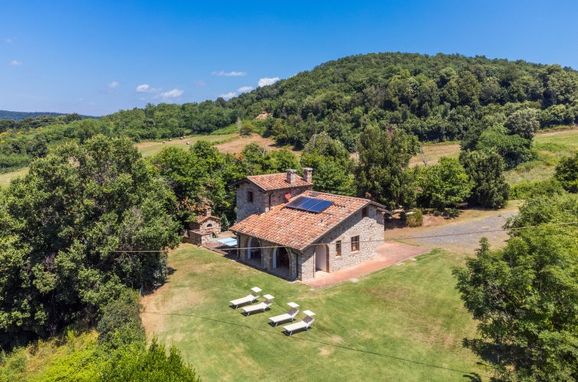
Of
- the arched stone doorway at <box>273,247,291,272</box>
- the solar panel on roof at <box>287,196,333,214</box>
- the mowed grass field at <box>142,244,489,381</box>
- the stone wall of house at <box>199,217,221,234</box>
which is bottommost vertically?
the mowed grass field at <box>142,244,489,381</box>

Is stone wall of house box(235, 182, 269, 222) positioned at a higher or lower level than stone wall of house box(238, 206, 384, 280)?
higher

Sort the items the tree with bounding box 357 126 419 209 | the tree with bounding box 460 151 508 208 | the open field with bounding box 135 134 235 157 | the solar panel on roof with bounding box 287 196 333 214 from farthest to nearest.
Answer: the open field with bounding box 135 134 235 157 → the tree with bounding box 460 151 508 208 → the tree with bounding box 357 126 419 209 → the solar panel on roof with bounding box 287 196 333 214

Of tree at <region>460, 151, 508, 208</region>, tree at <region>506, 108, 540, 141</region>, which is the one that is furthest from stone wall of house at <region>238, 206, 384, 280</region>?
tree at <region>506, 108, 540, 141</region>

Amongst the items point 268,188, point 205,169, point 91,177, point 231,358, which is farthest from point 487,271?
point 205,169

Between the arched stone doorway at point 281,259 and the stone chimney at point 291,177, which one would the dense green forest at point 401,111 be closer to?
the stone chimney at point 291,177

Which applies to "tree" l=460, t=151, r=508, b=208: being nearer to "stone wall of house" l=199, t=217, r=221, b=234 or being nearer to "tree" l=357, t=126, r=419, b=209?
"tree" l=357, t=126, r=419, b=209

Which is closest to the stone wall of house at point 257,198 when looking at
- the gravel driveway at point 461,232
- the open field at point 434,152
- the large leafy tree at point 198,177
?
the large leafy tree at point 198,177

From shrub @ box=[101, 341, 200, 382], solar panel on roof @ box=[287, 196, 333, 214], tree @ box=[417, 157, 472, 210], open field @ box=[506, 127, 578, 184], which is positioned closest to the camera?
shrub @ box=[101, 341, 200, 382]

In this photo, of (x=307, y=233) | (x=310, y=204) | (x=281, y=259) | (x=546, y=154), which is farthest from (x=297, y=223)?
(x=546, y=154)
